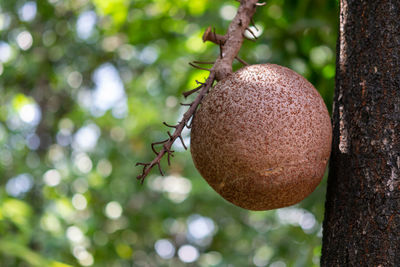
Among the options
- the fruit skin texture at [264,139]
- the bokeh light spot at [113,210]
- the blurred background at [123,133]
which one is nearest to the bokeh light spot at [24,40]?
the blurred background at [123,133]

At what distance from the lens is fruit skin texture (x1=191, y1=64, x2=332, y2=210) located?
5.03ft

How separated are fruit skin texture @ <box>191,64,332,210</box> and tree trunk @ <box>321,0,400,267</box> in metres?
0.09

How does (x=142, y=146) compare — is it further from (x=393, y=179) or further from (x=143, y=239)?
(x=393, y=179)

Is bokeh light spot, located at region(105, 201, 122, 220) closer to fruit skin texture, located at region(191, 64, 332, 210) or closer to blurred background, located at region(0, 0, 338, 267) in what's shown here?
blurred background, located at region(0, 0, 338, 267)

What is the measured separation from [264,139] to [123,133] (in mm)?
7732

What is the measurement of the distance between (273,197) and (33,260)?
1.93 m

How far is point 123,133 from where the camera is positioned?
9.05 m

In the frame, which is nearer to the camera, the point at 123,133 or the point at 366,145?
the point at 366,145

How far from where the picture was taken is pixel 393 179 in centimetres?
146

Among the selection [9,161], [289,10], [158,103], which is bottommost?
[158,103]

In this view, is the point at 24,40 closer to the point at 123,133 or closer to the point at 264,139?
the point at 123,133

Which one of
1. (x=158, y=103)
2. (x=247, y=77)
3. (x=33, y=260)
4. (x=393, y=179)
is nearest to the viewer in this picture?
(x=393, y=179)

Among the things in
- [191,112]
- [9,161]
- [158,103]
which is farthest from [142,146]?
[191,112]

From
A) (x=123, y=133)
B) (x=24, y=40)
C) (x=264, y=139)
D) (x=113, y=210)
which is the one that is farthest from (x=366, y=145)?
(x=123, y=133)
